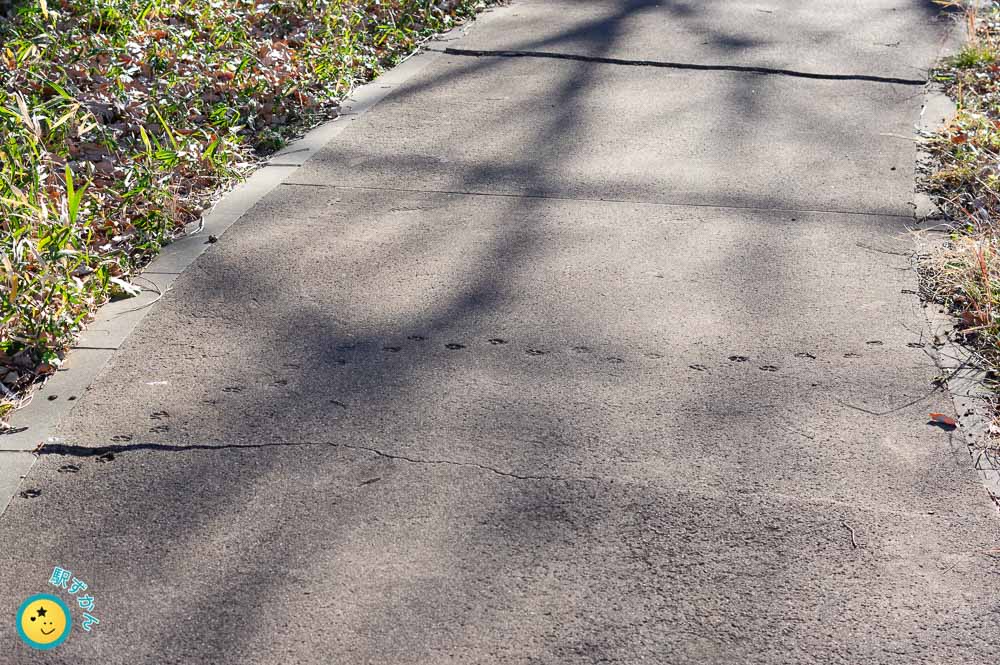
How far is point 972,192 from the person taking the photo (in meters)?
5.42

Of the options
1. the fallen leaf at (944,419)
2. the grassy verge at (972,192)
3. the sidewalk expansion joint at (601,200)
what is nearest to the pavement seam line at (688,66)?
the grassy verge at (972,192)

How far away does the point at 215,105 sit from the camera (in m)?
6.19

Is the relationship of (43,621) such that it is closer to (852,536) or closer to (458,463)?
(458,463)

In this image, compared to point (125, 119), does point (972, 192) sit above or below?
below

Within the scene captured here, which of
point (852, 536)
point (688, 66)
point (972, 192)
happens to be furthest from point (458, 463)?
point (688, 66)

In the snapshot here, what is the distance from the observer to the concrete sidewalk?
105 inches

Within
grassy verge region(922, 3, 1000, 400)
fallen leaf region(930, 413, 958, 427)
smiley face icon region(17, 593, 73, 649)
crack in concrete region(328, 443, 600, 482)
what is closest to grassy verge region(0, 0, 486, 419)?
smiley face icon region(17, 593, 73, 649)

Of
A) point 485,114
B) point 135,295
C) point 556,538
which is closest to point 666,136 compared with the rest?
point 485,114

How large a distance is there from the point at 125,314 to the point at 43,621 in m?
1.83

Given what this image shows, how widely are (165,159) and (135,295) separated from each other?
1150 mm

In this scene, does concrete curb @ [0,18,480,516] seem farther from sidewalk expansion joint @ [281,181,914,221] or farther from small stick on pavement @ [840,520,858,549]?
small stick on pavement @ [840,520,858,549]

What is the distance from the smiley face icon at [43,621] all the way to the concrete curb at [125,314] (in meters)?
0.50

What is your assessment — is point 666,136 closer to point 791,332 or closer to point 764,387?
point 791,332

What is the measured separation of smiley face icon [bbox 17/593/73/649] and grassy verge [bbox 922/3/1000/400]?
3284mm
